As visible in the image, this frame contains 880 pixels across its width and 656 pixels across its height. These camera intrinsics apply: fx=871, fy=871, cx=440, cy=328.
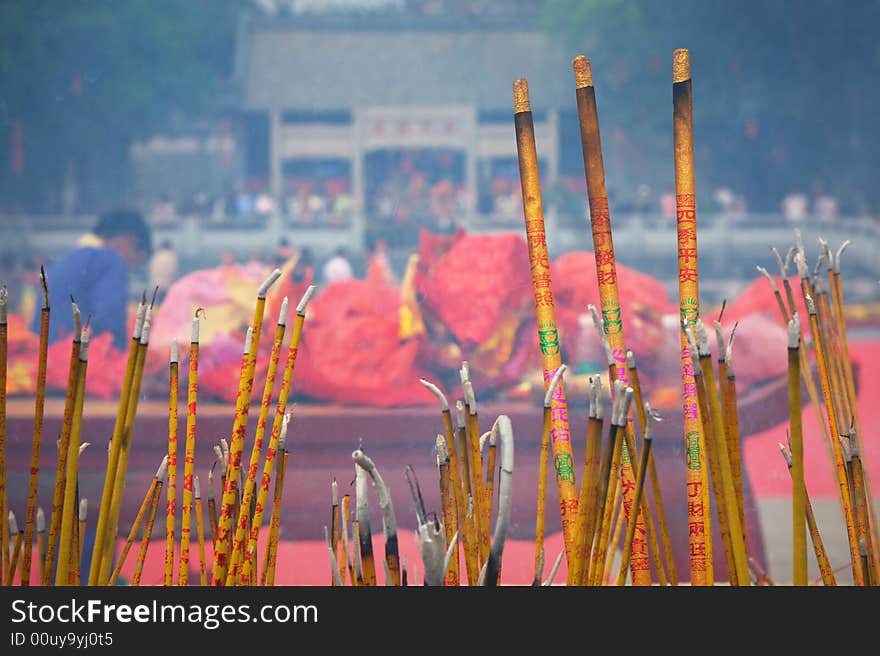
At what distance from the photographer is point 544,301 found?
63 cm

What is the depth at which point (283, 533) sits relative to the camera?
150 cm

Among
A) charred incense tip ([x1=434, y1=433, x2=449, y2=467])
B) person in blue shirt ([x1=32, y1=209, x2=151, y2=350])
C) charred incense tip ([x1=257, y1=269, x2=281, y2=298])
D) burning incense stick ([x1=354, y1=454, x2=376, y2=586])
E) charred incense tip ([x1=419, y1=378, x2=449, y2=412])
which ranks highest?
person in blue shirt ([x1=32, y1=209, x2=151, y2=350])

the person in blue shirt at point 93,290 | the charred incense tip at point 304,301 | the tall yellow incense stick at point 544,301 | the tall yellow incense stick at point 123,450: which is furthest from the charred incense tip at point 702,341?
the person in blue shirt at point 93,290

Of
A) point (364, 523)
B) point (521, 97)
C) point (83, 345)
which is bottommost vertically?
point (364, 523)

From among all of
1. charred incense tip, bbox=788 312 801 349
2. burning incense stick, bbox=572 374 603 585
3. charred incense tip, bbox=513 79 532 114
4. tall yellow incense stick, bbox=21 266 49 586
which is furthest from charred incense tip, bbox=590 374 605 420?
tall yellow incense stick, bbox=21 266 49 586

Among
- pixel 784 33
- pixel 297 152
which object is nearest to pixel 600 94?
pixel 784 33

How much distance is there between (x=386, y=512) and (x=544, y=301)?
22 centimetres

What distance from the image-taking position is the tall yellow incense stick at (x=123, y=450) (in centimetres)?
54

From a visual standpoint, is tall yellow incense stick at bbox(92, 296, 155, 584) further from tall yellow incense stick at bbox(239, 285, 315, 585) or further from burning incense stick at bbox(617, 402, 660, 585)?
burning incense stick at bbox(617, 402, 660, 585)

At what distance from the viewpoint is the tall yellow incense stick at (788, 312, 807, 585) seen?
18.2 inches

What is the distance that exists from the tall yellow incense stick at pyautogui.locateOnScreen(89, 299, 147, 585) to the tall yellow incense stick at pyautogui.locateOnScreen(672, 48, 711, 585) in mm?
354

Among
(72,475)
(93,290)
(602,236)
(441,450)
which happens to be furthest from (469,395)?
(93,290)

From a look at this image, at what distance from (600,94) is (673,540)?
196 cm

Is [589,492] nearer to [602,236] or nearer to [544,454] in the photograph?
[544,454]
